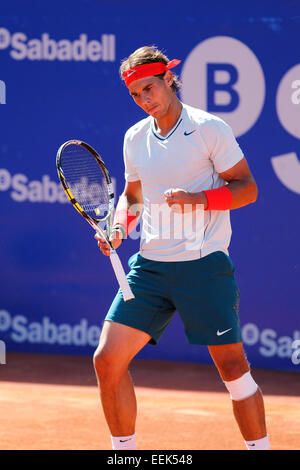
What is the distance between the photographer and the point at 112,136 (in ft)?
18.8

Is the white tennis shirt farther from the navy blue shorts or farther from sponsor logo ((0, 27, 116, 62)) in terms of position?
sponsor logo ((0, 27, 116, 62))

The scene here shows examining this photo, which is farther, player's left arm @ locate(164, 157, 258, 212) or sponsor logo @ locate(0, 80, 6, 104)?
sponsor logo @ locate(0, 80, 6, 104)

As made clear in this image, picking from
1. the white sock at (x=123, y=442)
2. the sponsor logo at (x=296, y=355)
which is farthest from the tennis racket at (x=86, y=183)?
the sponsor logo at (x=296, y=355)

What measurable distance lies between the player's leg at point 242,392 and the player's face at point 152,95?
2.99 feet

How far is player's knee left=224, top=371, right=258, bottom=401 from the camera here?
3.19 meters

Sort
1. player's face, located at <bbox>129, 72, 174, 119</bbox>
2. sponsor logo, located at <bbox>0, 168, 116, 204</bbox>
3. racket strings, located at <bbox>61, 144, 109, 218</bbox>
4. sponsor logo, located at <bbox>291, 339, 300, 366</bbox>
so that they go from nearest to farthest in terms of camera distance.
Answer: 1. player's face, located at <bbox>129, 72, 174, 119</bbox>
2. racket strings, located at <bbox>61, 144, 109, 218</bbox>
3. sponsor logo, located at <bbox>291, 339, 300, 366</bbox>
4. sponsor logo, located at <bbox>0, 168, 116, 204</bbox>

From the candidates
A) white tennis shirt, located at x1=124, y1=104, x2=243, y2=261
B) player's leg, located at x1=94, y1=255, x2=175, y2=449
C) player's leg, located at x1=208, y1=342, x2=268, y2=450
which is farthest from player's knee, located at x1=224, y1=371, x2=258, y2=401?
white tennis shirt, located at x1=124, y1=104, x2=243, y2=261

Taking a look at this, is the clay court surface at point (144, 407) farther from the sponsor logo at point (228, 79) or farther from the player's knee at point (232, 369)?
the sponsor logo at point (228, 79)

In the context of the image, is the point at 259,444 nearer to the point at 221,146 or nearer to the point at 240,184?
the point at 240,184

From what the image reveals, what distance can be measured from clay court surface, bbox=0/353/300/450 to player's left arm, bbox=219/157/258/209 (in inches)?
52.9

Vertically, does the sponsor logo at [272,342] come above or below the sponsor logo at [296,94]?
below

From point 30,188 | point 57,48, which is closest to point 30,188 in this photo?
point 30,188

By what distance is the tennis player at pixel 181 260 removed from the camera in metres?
3.20
